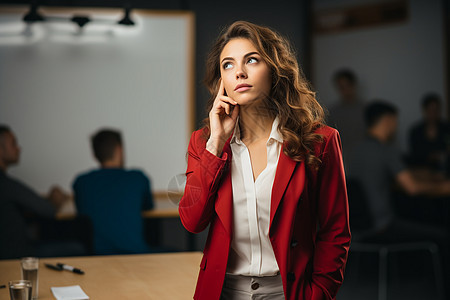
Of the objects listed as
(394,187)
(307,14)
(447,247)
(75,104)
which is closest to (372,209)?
(394,187)

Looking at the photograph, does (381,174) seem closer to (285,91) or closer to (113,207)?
(113,207)

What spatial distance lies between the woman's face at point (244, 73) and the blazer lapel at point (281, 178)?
0.19 metres

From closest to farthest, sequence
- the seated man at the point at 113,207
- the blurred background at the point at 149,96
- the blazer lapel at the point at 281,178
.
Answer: the blazer lapel at the point at 281,178
the seated man at the point at 113,207
the blurred background at the point at 149,96

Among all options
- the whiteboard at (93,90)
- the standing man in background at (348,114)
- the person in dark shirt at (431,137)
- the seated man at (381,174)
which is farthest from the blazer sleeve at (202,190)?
the person in dark shirt at (431,137)

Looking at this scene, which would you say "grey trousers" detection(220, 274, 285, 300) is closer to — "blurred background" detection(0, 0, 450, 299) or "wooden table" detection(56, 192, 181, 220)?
"wooden table" detection(56, 192, 181, 220)

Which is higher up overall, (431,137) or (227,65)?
(227,65)

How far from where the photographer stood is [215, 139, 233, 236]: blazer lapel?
141 cm

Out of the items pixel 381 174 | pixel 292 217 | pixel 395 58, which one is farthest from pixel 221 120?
pixel 395 58

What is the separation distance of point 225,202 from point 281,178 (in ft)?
0.54

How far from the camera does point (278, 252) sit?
1.39 metres

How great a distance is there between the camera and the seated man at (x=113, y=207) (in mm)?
3445

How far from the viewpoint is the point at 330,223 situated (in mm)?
1500

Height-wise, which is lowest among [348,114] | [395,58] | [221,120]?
[221,120]

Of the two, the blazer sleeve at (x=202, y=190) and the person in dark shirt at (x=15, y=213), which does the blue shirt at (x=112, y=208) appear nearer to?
the person in dark shirt at (x=15, y=213)
